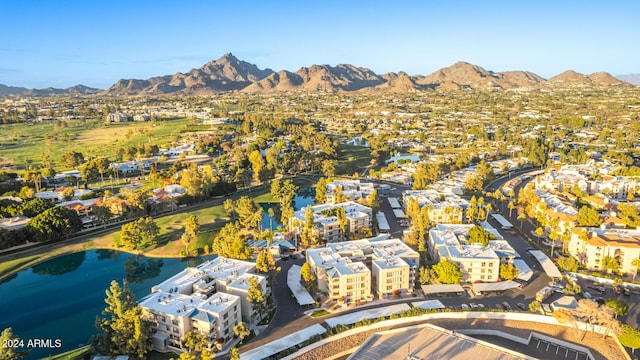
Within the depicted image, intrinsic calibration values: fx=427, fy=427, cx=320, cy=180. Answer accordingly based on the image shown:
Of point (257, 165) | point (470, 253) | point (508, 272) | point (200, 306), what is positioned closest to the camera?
point (200, 306)

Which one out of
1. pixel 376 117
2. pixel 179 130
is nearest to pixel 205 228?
pixel 179 130

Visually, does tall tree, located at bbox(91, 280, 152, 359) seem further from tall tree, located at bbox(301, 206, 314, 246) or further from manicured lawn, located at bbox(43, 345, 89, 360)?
tall tree, located at bbox(301, 206, 314, 246)

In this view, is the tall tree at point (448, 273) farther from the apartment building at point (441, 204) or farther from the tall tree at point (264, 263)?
the tall tree at point (264, 263)

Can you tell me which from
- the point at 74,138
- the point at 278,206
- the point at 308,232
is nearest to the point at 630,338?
the point at 308,232

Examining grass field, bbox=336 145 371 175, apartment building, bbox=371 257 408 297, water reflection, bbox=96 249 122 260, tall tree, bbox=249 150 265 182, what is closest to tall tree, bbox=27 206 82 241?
water reflection, bbox=96 249 122 260

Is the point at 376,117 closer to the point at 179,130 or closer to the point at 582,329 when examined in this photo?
the point at 179,130

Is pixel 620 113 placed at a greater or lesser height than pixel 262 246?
greater

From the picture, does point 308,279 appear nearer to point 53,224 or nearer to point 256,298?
point 256,298
